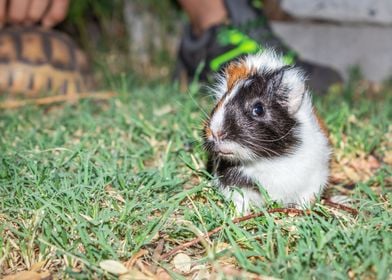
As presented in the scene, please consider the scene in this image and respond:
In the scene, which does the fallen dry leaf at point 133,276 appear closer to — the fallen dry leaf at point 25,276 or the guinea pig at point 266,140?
the fallen dry leaf at point 25,276

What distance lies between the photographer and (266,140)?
89.1 inches

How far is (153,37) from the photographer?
22.6ft

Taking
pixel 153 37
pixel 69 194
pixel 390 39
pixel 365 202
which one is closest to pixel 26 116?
pixel 69 194

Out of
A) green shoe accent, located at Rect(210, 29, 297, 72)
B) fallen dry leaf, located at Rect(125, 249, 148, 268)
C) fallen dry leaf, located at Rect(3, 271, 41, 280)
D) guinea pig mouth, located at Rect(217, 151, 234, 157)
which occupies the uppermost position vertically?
guinea pig mouth, located at Rect(217, 151, 234, 157)

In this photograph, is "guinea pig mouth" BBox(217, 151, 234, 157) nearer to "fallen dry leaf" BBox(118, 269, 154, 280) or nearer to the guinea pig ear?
the guinea pig ear

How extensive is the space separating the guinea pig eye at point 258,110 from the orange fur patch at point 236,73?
0.20 m

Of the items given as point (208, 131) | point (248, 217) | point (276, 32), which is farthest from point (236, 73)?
point (276, 32)

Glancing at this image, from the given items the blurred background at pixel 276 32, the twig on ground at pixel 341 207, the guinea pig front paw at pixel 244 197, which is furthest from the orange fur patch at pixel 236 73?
the blurred background at pixel 276 32

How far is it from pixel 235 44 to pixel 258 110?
2498 millimetres

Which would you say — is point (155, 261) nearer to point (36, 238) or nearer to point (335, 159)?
point (36, 238)

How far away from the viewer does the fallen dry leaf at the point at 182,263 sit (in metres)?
2.04

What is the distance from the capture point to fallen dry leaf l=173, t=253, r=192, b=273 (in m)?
2.04

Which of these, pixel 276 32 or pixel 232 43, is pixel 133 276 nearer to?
pixel 232 43

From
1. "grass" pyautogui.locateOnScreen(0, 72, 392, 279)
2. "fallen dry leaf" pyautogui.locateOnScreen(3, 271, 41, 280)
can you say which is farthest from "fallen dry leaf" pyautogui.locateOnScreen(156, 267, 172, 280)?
"fallen dry leaf" pyautogui.locateOnScreen(3, 271, 41, 280)
